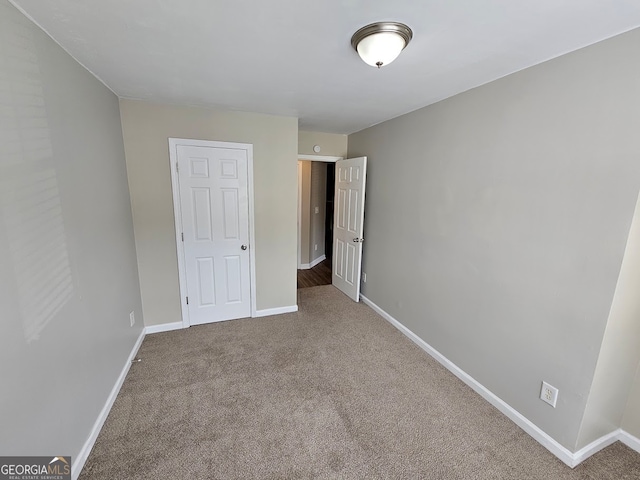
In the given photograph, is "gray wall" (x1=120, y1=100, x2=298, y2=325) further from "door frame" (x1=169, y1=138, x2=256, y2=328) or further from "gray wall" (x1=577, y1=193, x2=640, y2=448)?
"gray wall" (x1=577, y1=193, x2=640, y2=448)

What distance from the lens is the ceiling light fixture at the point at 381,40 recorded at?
1299mm

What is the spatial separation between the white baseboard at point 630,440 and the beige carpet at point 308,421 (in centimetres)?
5

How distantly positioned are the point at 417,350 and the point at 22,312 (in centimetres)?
279

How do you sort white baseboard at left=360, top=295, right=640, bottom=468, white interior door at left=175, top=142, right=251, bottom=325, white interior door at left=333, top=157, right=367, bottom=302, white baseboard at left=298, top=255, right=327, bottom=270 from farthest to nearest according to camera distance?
white baseboard at left=298, top=255, right=327, bottom=270, white interior door at left=333, top=157, right=367, bottom=302, white interior door at left=175, top=142, right=251, bottom=325, white baseboard at left=360, top=295, right=640, bottom=468

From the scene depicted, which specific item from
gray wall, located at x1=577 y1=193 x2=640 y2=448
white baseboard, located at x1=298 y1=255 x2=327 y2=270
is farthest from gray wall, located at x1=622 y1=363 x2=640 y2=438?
white baseboard, located at x1=298 y1=255 x2=327 y2=270

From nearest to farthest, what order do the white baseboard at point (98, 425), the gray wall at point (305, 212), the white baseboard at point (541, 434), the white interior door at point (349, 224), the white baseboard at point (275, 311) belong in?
1. the white baseboard at point (98, 425)
2. the white baseboard at point (541, 434)
3. the white baseboard at point (275, 311)
4. the white interior door at point (349, 224)
5. the gray wall at point (305, 212)

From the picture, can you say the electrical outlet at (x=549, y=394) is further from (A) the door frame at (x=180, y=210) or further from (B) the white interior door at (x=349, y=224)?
(A) the door frame at (x=180, y=210)

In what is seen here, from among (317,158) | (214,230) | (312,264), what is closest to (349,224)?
(317,158)

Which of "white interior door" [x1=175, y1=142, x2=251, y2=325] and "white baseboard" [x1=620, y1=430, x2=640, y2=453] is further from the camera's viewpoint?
"white interior door" [x1=175, y1=142, x2=251, y2=325]

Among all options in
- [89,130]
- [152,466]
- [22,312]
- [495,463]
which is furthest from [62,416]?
[495,463]

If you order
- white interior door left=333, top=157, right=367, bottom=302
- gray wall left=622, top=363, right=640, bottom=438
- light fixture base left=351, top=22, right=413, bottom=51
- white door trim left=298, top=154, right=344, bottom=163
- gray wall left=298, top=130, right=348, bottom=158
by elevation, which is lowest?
gray wall left=622, top=363, right=640, bottom=438
